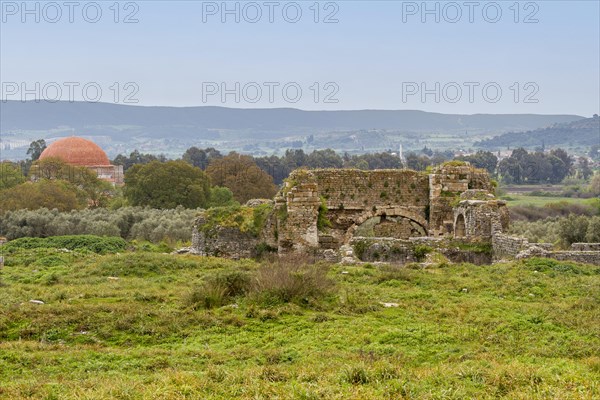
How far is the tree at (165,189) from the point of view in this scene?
54.7 meters

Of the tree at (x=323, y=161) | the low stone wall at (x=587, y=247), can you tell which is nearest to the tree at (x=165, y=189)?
the tree at (x=323, y=161)

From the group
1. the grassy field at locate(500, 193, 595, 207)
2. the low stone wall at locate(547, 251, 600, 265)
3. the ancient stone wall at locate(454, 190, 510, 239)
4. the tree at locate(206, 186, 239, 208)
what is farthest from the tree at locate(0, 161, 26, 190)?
the low stone wall at locate(547, 251, 600, 265)

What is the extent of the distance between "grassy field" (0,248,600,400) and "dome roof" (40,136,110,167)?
63.4m

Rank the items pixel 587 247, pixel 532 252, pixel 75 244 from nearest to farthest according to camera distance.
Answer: pixel 532 252 → pixel 587 247 → pixel 75 244

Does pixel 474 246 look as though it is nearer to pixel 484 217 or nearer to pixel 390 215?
pixel 484 217

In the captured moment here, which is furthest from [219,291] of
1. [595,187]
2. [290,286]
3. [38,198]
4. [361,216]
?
[595,187]

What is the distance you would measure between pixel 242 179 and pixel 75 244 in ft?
111

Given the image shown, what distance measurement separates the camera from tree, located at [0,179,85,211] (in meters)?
48.7

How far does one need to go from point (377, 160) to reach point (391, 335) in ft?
289

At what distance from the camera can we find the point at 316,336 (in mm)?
12266

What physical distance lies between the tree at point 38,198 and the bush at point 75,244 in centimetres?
1663

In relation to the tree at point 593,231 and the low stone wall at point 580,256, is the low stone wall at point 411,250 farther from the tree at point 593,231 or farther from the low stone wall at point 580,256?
the tree at point 593,231

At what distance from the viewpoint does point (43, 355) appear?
36.7ft

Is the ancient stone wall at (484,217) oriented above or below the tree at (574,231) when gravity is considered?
above
